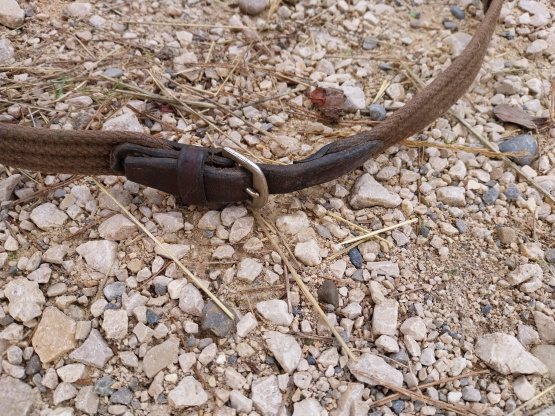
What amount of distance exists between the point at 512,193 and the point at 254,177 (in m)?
1.28

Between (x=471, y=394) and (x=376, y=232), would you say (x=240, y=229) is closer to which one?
(x=376, y=232)

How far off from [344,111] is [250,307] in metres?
1.26

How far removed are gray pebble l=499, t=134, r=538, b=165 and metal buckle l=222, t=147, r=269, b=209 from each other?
135 cm

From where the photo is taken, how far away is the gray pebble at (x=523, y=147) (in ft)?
8.25

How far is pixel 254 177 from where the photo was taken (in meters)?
1.98

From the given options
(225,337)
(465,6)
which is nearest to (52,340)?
(225,337)

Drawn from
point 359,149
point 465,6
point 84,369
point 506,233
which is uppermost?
point 465,6

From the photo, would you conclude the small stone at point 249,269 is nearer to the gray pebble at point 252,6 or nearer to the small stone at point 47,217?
the small stone at point 47,217

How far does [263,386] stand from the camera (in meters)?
1.71

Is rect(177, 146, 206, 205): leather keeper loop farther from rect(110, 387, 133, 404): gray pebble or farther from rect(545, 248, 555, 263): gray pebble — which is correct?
rect(545, 248, 555, 263): gray pebble

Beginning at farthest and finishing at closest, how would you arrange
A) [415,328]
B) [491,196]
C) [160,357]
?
[491,196], [415,328], [160,357]

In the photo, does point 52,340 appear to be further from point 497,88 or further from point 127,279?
point 497,88

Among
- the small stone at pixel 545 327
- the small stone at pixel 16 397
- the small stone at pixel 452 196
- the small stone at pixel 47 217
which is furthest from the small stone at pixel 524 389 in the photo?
the small stone at pixel 47 217

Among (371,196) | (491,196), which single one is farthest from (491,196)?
(371,196)
